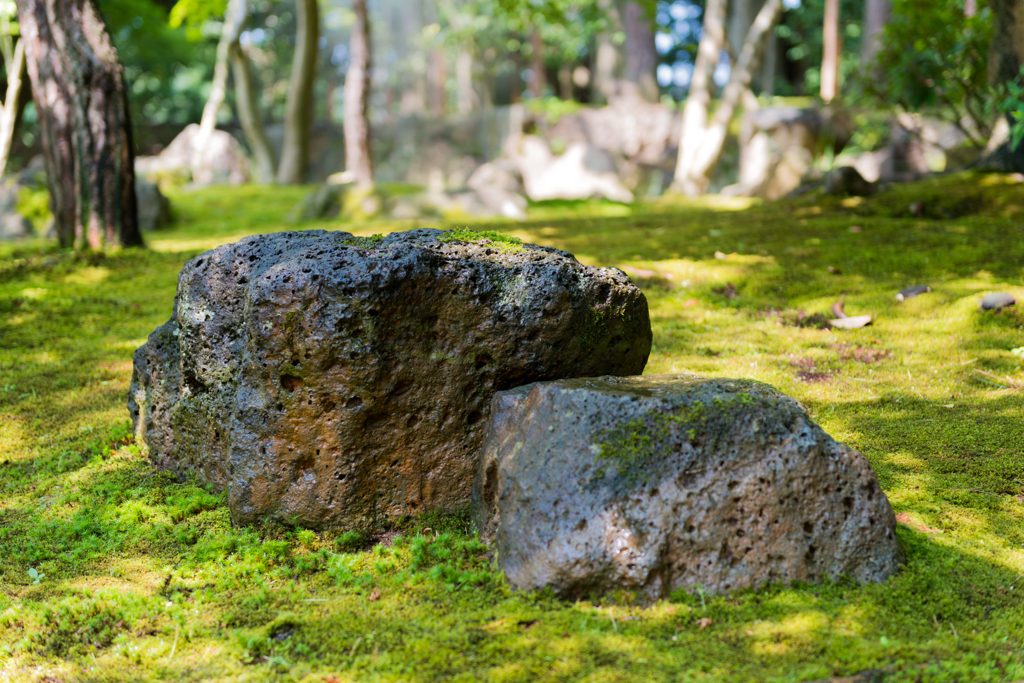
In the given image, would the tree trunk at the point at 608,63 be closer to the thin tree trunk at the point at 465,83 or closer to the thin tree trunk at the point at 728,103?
the thin tree trunk at the point at 728,103

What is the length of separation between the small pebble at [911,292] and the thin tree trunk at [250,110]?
684 inches

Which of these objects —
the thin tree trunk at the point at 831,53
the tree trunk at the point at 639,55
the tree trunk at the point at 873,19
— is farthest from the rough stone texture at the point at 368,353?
the tree trunk at the point at 639,55

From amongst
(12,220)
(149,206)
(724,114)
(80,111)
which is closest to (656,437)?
(80,111)

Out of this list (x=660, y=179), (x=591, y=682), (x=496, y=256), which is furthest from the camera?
(x=660, y=179)

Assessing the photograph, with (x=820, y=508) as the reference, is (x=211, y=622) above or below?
below

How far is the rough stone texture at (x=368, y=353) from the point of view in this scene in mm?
3285

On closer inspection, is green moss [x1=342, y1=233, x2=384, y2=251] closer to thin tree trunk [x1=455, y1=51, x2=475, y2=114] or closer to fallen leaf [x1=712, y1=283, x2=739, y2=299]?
fallen leaf [x1=712, y1=283, x2=739, y2=299]

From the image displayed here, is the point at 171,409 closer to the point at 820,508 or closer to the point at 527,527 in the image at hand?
the point at 527,527

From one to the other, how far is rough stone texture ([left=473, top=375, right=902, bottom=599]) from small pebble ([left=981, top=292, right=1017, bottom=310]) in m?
3.97

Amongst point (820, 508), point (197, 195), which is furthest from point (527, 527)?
point (197, 195)

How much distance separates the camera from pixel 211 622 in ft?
9.61

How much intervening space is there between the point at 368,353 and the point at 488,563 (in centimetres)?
107

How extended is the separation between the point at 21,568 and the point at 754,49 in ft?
54.2

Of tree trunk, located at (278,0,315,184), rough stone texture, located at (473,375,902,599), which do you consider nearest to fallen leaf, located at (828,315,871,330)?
rough stone texture, located at (473,375,902,599)
